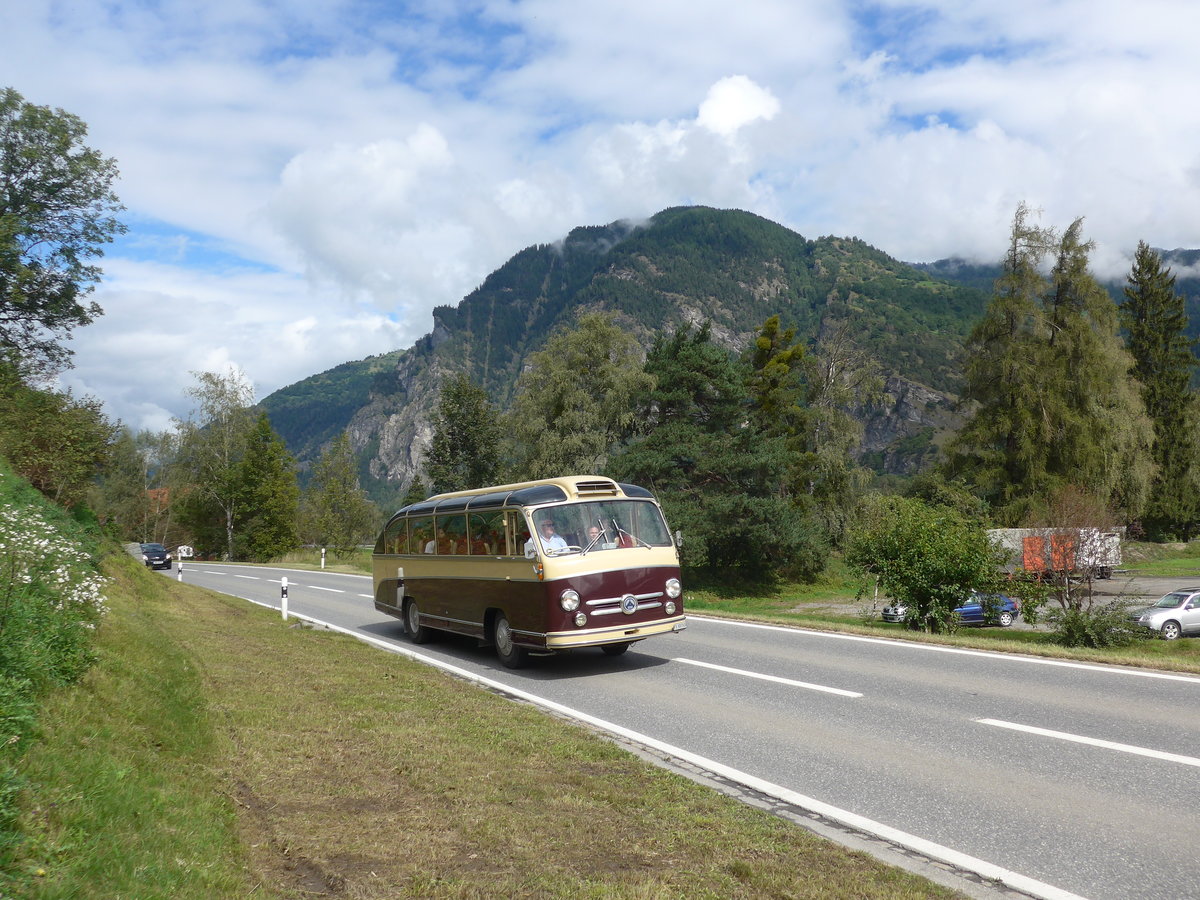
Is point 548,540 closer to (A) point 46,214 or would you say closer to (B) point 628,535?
(B) point 628,535

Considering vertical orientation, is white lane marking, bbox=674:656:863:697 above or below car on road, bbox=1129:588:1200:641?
above

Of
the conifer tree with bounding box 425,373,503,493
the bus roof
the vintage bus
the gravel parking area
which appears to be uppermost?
the conifer tree with bounding box 425,373,503,493

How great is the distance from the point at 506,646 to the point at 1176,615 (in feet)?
74.8

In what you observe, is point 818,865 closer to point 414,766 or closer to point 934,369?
point 414,766

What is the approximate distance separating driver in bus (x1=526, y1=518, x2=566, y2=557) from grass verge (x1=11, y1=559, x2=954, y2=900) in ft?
9.43

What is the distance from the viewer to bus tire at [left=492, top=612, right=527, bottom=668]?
12.2 m

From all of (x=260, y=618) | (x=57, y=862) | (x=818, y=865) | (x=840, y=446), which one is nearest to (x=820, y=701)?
(x=818, y=865)

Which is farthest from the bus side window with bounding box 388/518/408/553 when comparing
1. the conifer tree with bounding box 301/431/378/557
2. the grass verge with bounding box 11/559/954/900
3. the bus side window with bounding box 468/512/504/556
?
the conifer tree with bounding box 301/431/378/557

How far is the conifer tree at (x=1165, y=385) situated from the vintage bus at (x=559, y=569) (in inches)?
2291

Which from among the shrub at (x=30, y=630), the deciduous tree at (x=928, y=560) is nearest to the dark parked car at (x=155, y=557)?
the shrub at (x=30, y=630)

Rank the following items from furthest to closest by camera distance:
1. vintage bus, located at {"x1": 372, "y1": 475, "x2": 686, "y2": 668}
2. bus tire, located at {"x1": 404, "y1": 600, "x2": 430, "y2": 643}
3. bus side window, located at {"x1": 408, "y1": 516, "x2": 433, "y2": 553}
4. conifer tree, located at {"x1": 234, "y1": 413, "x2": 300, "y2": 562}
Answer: conifer tree, located at {"x1": 234, "y1": 413, "x2": 300, "y2": 562}, bus tire, located at {"x1": 404, "y1": 600, "x2": 430, "y2": 643}, bus side window, located at {"x1": 408, "y1": 516, "x2": 433, "y2": 553}, vintage bus, located at {"x1": 372, "y1": 475, "x2": 686, "y2": 668}

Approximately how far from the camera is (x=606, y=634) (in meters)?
11.1

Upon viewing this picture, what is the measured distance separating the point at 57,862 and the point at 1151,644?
1788 centimetres

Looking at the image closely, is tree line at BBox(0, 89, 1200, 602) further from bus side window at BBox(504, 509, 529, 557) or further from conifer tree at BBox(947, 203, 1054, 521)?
bus side window at BBox(504, 509, 529, 557)
